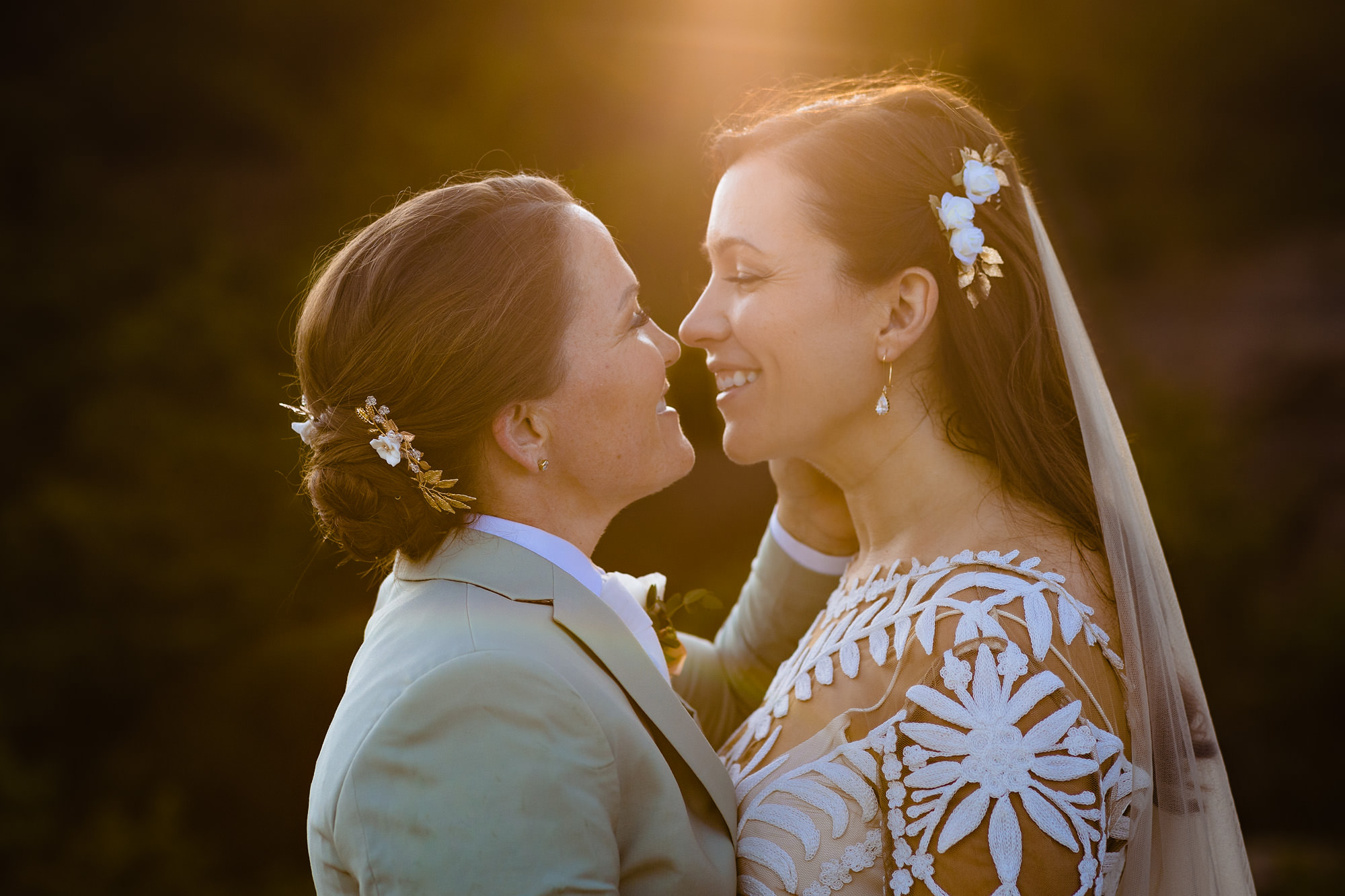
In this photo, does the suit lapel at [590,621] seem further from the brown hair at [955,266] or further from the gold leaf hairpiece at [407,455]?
the brown hair at [955,266]

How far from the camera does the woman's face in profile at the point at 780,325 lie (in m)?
1.98

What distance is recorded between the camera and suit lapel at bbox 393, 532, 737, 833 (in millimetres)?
1613

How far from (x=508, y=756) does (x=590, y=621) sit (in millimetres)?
317

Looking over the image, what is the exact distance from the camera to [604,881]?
1.38 m

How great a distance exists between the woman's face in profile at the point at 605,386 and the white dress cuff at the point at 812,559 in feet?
2.38

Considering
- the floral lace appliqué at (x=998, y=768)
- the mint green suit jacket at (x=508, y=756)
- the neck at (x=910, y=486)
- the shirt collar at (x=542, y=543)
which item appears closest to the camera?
the mint green suit jacket at (x=508, y=756)

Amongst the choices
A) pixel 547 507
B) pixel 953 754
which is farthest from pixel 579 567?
pixel 953 754

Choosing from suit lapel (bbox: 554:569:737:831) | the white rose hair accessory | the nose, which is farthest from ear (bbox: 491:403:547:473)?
the nose

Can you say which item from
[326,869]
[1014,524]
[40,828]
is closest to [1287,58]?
[1014,524]

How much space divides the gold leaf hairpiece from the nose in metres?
0.60

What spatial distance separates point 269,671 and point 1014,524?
286cm

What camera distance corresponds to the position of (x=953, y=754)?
1535mm

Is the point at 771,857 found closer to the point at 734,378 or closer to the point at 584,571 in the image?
the point at 584,571

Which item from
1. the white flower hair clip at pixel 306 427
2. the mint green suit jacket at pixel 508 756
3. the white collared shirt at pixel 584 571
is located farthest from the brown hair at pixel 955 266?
the white flower hair clip at pixel 306 427
